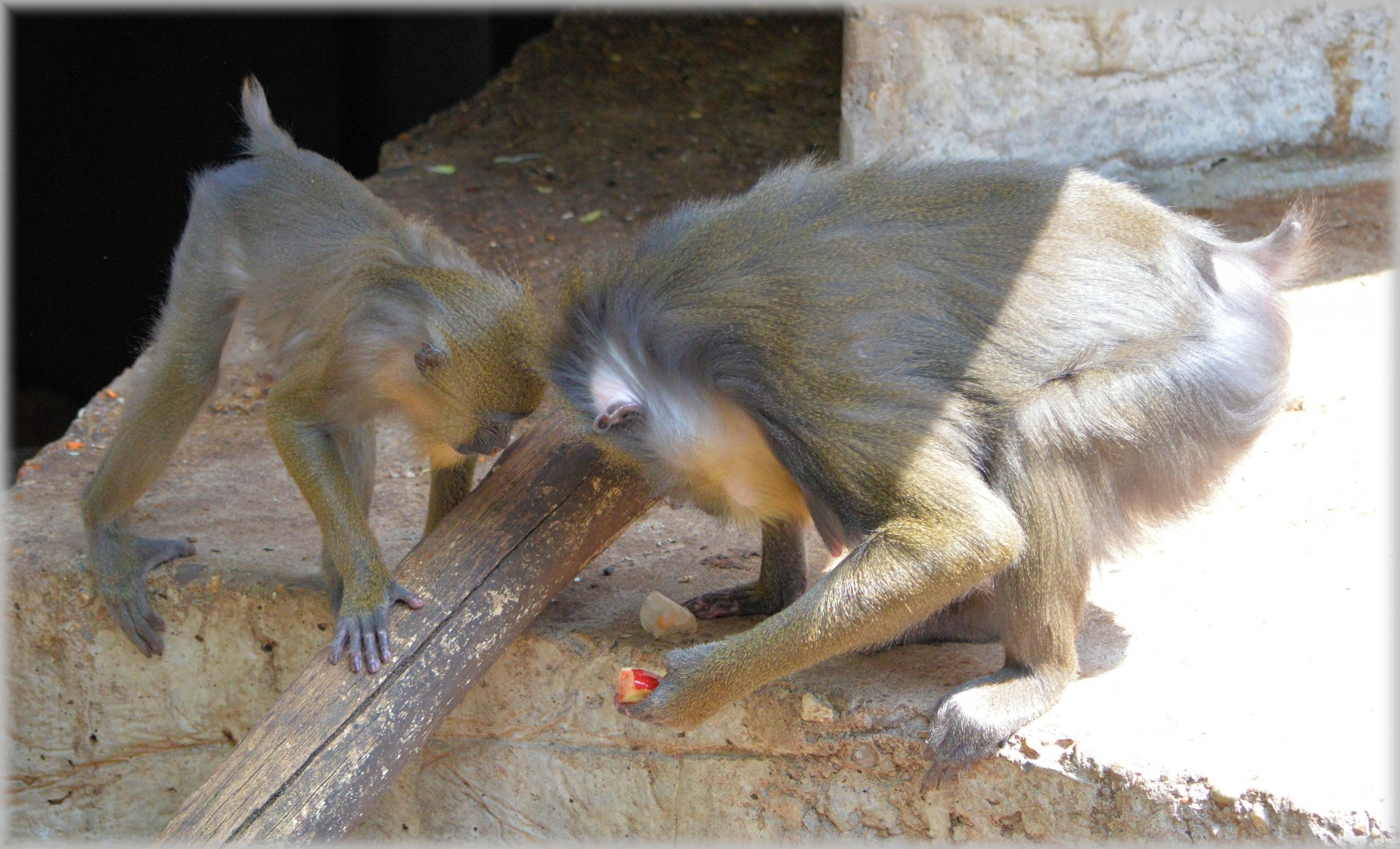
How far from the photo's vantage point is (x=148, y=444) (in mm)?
4391

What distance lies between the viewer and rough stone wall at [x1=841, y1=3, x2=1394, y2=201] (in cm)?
609

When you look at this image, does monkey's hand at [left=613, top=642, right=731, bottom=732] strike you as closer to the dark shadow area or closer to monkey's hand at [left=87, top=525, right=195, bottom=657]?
monkey's hand at [left=87, top=525, right=195, bottom=657]

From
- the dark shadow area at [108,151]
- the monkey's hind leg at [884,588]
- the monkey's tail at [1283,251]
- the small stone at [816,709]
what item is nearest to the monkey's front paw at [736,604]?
the small stone at [816,709]

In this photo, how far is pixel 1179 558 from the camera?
429 cm

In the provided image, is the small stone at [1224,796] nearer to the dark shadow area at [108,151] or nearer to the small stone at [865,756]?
the small stone at [865,756]

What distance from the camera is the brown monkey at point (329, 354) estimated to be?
3.84 m

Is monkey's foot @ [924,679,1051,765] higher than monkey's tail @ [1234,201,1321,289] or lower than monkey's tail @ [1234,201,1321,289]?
lower

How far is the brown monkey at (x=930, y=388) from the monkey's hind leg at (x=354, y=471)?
105cm

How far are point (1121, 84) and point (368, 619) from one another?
4.52 m

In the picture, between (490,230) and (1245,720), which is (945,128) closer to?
(490,230)

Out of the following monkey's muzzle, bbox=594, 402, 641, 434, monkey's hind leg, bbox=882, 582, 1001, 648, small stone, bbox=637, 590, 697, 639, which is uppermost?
monkey's muzzle, bbox=594, 402, 641, 434

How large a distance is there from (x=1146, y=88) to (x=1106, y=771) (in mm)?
4055

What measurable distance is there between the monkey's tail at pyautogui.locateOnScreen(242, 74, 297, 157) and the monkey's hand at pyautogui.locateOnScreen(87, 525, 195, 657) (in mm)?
1432

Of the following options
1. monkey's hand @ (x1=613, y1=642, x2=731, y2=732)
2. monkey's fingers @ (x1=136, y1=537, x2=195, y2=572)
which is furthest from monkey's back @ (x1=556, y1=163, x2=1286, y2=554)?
monkey's fingers @ (x1=136, y1=537, x2=195, y2=572)
